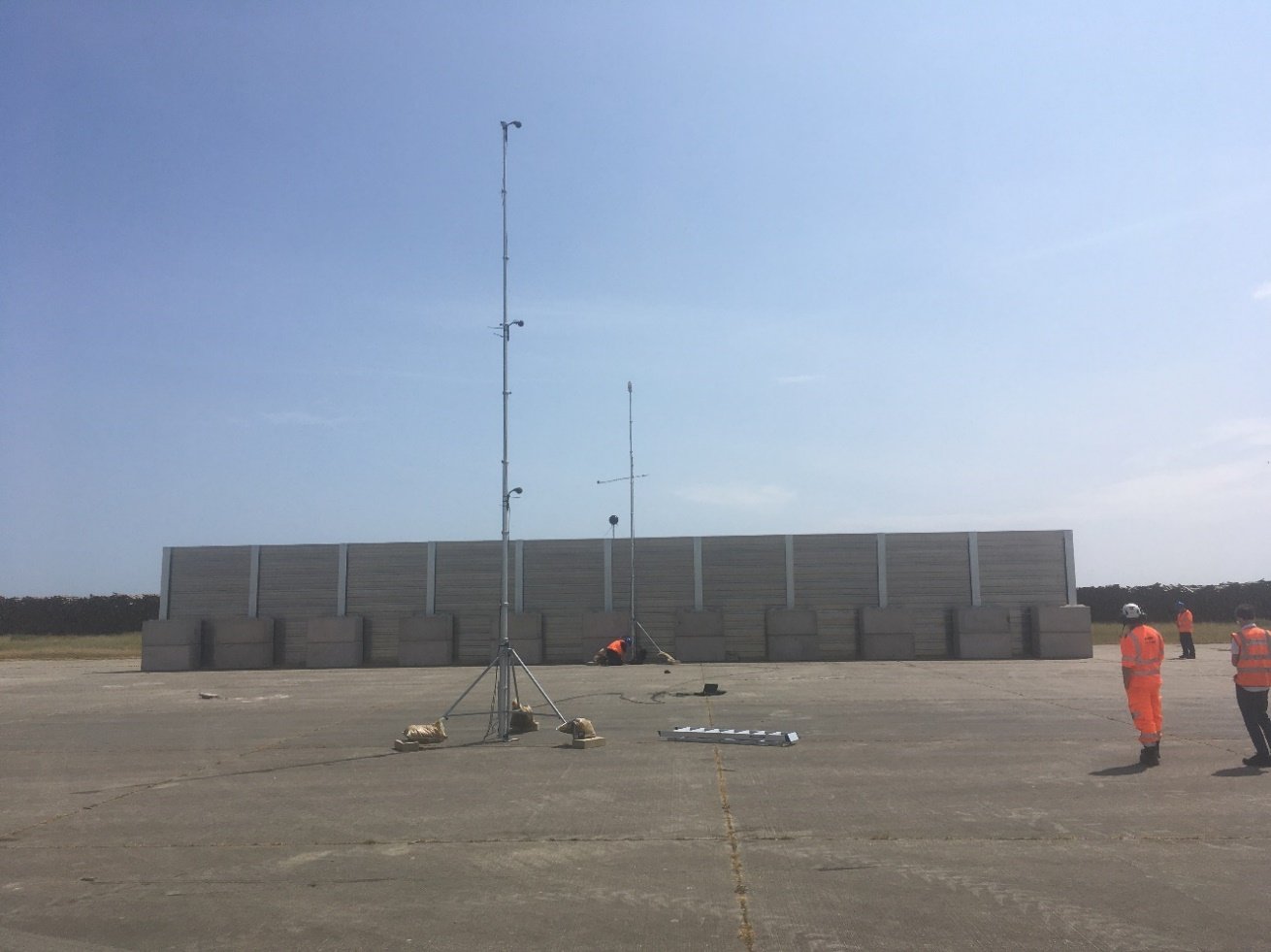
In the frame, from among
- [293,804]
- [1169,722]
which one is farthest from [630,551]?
[293,804]

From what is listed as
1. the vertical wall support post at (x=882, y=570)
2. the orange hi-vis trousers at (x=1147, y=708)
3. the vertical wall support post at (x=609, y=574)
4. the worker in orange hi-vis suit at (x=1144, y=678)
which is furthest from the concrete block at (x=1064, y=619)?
the orange hi-vis trousers at (x=1147, y=708)

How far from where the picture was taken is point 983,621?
116 ft

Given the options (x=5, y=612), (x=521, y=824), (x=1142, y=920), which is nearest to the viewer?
(x=1142, y=920)

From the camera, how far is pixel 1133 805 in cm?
891

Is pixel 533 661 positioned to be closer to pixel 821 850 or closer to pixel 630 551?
pixel 630 551

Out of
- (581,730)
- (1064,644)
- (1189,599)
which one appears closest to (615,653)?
(1064,644)

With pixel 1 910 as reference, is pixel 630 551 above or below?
above

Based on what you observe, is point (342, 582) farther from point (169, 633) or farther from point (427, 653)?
point (169, 633)

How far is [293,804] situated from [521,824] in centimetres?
258

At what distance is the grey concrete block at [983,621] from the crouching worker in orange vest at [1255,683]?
948 inches

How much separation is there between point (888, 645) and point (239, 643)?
78.2 ft

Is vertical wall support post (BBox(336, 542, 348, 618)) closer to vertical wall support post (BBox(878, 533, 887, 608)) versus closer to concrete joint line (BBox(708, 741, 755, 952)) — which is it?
vertical wall support post (BBox(878, 533, 887, 608))

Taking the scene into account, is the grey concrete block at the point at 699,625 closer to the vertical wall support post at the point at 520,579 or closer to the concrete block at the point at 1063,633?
the vertical wall support post at the point at 520,579

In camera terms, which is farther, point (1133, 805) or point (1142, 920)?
point (1133, 805)
